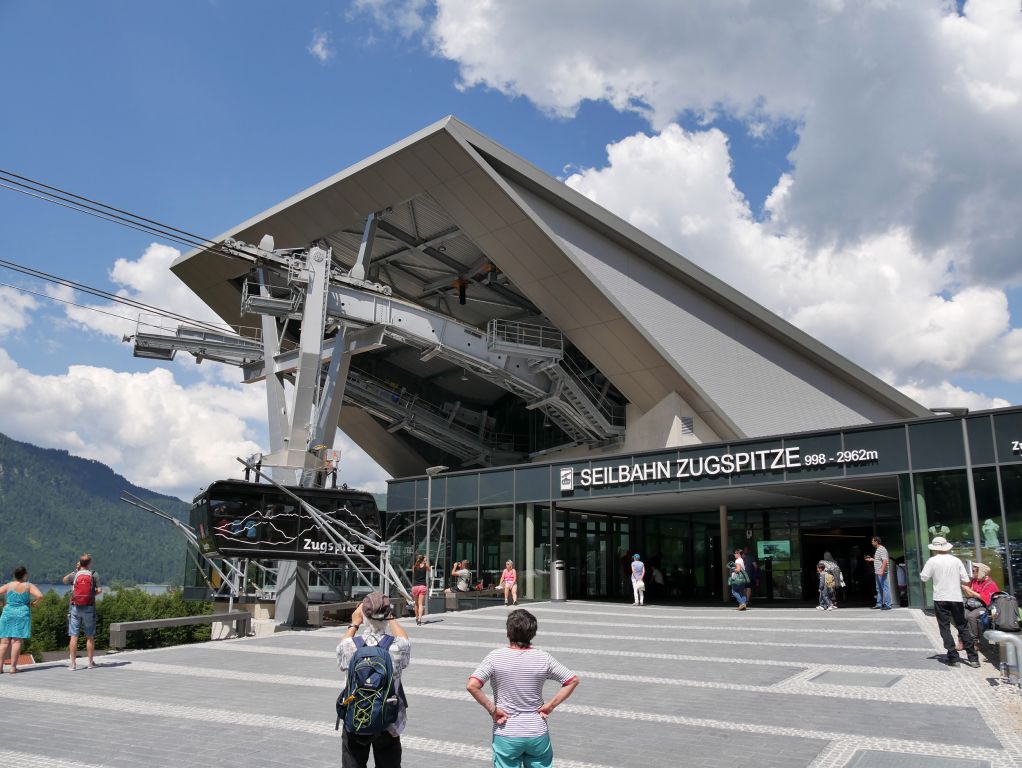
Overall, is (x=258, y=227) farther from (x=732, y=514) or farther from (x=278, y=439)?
(x=732, y=514)

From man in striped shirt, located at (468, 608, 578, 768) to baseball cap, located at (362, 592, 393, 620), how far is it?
75cm

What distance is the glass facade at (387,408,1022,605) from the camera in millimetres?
18547

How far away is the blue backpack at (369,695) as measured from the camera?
4.50 meters

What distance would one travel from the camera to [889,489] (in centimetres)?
2336

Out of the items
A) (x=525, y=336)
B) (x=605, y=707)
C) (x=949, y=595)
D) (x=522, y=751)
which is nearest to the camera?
(x=522, y=751)

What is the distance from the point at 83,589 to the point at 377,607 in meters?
8.94

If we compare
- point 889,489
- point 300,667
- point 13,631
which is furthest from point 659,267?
point 13,631

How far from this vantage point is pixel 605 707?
28.9 feet

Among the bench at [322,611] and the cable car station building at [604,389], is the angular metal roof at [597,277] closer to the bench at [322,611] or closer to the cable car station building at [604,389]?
the cable car station building at [604,389]

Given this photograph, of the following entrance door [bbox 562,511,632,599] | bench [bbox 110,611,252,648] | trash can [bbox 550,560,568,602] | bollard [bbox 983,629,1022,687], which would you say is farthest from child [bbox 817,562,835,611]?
bench [bbox 110,611,252,648]

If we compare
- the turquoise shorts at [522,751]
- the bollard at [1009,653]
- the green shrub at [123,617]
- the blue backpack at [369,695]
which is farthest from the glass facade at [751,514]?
the blue backpack at [369,695]

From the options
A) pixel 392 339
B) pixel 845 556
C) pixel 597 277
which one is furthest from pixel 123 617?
pixel 845 556

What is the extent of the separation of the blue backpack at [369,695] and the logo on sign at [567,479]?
72.1ft

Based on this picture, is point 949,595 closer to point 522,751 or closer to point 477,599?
point 522,751
